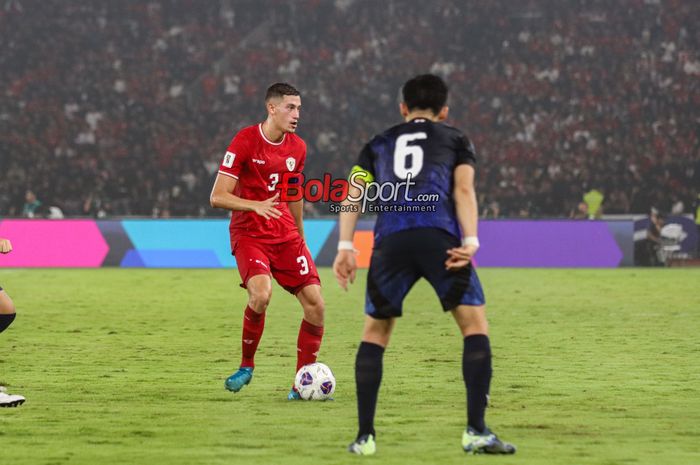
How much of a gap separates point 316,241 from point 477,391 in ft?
65.9

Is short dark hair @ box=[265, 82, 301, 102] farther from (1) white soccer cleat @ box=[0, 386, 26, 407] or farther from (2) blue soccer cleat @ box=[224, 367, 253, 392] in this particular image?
(1) white soccer cleat @ box=[0, 386, 26, 407]

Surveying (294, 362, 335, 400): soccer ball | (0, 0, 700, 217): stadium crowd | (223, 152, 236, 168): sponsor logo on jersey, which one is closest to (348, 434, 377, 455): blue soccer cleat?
(294, 362, 335, 400): soccer ball

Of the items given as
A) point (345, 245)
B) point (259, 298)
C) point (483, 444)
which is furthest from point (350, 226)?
point (259, 298)

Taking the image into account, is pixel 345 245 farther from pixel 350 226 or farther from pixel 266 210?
pixel 266 210

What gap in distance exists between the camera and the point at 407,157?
5.97m

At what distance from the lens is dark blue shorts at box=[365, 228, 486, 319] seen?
5.93 m

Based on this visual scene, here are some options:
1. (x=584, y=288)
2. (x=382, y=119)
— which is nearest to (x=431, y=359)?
(x=584, y=288)

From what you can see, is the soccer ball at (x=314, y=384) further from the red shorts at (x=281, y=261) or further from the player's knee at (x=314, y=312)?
the red shorts at (x=281, y=261)

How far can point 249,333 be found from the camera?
8.69 meters

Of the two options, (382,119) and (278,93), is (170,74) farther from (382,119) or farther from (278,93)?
(278,93)

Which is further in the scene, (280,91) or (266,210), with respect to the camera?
(280,91)

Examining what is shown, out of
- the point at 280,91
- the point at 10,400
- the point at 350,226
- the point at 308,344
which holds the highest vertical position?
the point at 280,91

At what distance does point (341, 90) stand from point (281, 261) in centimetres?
2869

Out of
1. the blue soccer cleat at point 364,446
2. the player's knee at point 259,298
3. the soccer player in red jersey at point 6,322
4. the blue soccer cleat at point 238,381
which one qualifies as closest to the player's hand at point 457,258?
the blue soccer cleat at point 364,446
